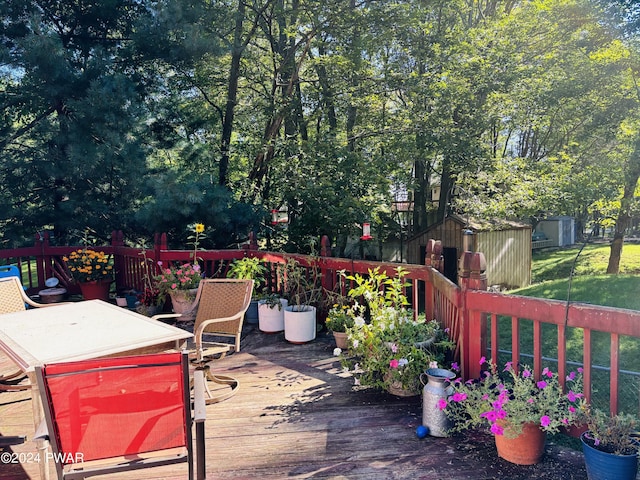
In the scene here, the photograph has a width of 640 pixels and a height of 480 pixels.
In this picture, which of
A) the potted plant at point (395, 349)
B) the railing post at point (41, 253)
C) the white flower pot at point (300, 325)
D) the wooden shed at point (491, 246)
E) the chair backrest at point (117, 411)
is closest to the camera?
the chair backrest at point (117, 411)

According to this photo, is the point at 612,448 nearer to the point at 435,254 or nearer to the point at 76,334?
the point at 435,254

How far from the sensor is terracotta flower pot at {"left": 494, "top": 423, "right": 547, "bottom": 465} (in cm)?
233

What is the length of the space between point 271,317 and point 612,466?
3.52 metres

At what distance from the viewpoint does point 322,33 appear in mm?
8898

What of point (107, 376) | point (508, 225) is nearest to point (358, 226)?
point (508, 225)

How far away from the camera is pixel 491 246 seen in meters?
12.6

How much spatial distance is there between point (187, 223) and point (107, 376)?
18.6 ft

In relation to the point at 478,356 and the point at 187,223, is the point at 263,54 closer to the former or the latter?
the point at 187,223

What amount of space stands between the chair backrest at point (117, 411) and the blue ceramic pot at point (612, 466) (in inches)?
70.5

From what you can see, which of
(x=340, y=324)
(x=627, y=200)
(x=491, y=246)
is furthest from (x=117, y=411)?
(x=627, y=200)

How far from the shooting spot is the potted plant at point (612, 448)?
6.52ft

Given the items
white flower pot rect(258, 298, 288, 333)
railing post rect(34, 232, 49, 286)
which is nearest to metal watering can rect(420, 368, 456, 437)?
white flower pot rect(258, 298, 288, 333)

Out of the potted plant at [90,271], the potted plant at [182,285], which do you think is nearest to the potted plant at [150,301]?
the potted plant at [182,285]

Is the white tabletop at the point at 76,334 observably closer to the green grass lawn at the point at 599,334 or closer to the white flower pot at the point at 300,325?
the white flower pot at the point at 300,325
